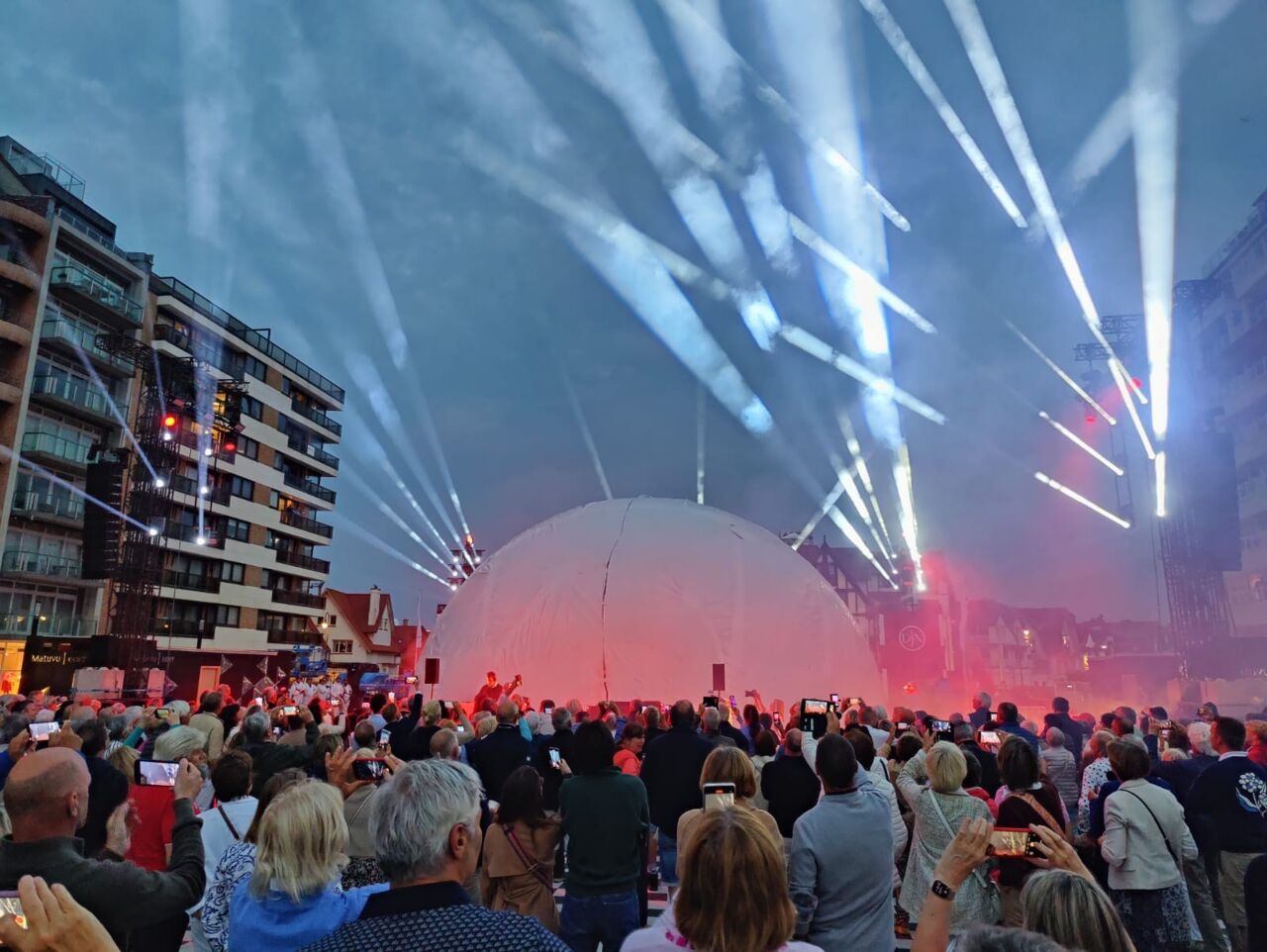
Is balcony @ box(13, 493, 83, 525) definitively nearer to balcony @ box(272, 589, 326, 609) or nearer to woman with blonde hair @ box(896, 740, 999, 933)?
balcony @ box(272, 589, 326, 609)

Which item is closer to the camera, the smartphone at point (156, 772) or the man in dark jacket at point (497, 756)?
the smartphone at point (156, 772)

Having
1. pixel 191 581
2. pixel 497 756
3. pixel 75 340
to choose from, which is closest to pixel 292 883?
pixel 497 756

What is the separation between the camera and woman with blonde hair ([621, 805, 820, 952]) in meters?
2.18

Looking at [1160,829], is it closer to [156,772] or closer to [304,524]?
[156,772]

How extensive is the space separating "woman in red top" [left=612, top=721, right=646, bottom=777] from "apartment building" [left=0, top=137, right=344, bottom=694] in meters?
25.9

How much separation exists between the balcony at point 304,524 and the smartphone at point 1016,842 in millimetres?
53362

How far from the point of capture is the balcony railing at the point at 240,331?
41769mm

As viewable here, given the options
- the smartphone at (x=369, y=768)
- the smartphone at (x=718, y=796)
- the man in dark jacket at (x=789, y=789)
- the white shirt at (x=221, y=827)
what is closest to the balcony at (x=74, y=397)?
the white shirt at (x=221, y=827)

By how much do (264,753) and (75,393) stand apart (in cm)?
3606

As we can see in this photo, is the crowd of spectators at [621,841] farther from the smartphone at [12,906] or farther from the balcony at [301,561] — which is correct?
the balcony at [301,561]

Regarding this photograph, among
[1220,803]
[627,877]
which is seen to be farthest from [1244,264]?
[627,877]

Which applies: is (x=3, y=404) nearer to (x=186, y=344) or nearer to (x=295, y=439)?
(x=186, y=344)

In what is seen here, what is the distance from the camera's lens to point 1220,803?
5.94m

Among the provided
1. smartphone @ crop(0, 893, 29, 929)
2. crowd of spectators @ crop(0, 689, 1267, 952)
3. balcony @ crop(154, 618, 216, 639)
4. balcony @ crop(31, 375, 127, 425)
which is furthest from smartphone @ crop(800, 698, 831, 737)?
balcony @ crop(154, 618, 216, 639)
